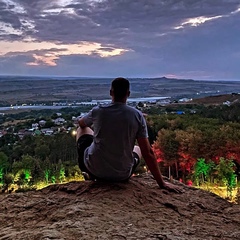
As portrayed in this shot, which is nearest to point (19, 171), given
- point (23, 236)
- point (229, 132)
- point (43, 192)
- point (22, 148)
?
point (22, 148)

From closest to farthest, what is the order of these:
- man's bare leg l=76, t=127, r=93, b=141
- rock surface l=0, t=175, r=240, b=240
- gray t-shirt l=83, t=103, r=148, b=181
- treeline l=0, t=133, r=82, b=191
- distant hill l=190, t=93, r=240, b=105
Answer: rock surface l=0, t=175, r=240, b=240
gray t-shirt l=83, t=103, r=148, b=181
man's bare leg l=76, t=127, r=93, b=141
treeline l=0, t=133, r=82, b=191
distant hill l=190, t=93, r=240, b=105

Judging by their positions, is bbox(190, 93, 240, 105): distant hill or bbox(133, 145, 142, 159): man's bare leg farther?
bbox(190, 93, 240, 105): distant hill

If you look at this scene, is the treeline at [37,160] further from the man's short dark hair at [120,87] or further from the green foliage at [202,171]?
the man's short dark hair at [120,87]

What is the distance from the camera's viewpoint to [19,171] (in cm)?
1875

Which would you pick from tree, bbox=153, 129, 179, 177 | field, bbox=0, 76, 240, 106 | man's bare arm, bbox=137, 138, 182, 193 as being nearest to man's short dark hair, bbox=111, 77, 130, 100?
man's bare arm, bbox=137, 138, 182, 193

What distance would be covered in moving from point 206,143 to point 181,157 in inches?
59.8

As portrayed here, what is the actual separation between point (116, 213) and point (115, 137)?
0.67 m

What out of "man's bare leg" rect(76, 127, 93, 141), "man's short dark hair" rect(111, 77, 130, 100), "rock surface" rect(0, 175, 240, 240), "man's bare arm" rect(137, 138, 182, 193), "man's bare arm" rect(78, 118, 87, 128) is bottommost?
"rock surface" rect(0, 175, 240, 240)

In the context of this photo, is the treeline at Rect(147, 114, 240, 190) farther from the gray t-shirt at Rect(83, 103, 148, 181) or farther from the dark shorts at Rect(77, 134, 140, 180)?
the gray t-shirt at Rect(83, 103, 148, 181)

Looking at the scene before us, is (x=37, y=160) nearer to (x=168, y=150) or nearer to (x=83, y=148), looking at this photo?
(x=168, y=150)

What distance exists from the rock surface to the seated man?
0.15 meters

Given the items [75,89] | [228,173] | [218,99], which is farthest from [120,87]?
[75,89]

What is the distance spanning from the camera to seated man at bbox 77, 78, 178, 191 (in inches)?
115

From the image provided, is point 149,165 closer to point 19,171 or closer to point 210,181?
point 210,181
